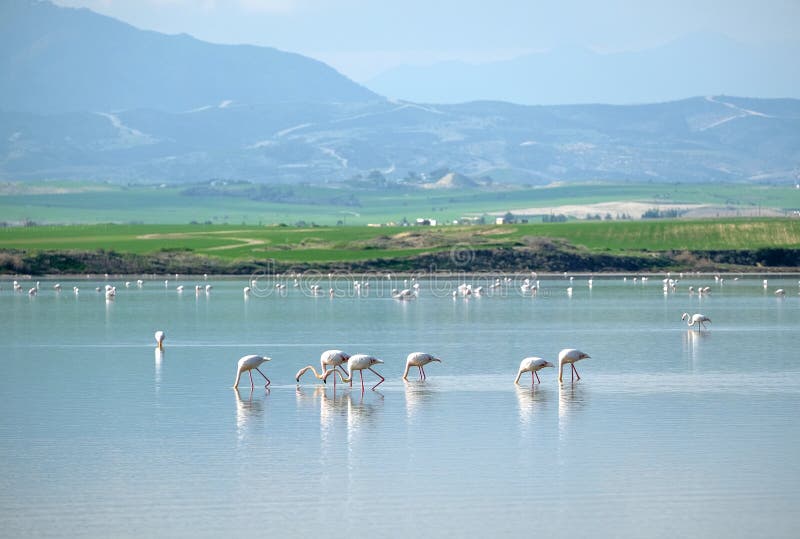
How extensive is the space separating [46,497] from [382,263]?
92.8 meters

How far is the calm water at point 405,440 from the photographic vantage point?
57.1 feet

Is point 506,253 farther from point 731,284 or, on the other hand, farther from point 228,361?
point 228,361

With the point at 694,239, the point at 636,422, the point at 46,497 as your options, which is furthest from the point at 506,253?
the point at 46,497

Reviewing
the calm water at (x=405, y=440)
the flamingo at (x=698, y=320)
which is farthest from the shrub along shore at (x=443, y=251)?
the calm water at (x=405, y=440)

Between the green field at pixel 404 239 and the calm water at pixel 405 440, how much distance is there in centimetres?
7236

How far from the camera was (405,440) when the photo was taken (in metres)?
22.9

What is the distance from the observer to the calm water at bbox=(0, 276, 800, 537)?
17406mm

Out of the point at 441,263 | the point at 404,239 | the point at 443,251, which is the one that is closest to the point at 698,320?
the point at 441,263

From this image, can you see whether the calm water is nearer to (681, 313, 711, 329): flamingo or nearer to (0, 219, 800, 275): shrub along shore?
(681, 313, 711, 329): flamingo

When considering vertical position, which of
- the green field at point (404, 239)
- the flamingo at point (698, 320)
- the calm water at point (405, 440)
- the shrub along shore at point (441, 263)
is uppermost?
the green field at point (404, 239)

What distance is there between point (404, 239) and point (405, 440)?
101240 mm

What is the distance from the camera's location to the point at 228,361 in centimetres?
3694

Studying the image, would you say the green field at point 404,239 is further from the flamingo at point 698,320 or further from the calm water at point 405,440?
the calm water at point 405,440

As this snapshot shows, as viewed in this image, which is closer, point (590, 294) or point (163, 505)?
point (163, 505)
